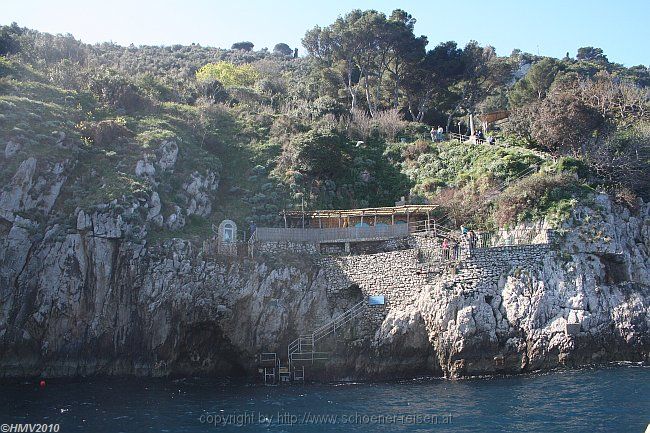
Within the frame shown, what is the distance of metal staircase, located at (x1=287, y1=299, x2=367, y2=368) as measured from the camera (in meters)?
42.3

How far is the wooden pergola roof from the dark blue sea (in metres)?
13.1

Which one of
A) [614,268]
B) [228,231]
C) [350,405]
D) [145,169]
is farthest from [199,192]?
[614,268]

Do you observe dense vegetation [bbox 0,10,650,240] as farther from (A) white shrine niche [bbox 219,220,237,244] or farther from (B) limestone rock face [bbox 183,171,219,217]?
(A) white shrine niche [bbox 219,220,237,244]

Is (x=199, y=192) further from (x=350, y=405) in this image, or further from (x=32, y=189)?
(x=350, y=405)

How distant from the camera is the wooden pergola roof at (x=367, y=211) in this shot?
48375mm

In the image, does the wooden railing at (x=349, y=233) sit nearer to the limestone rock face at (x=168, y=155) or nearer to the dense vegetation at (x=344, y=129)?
the dense vegetation at (x=344, y=129)

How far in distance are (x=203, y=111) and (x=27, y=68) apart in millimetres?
15648

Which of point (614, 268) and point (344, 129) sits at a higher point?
point (344, 129)

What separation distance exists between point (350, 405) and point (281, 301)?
35.2 ft

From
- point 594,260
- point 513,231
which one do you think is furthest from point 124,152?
point 594,260

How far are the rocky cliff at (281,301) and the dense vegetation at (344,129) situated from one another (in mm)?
2877

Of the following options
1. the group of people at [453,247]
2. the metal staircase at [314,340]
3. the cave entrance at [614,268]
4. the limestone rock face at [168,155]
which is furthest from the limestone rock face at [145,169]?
the cave entrance at [614,268]

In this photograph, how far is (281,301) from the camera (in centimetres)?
4347

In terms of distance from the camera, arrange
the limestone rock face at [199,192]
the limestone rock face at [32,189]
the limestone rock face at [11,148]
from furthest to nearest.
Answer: the limestone rock face at [199,192]
the limestone rock face at [11,148]
the limestone rock face at [32,189]
